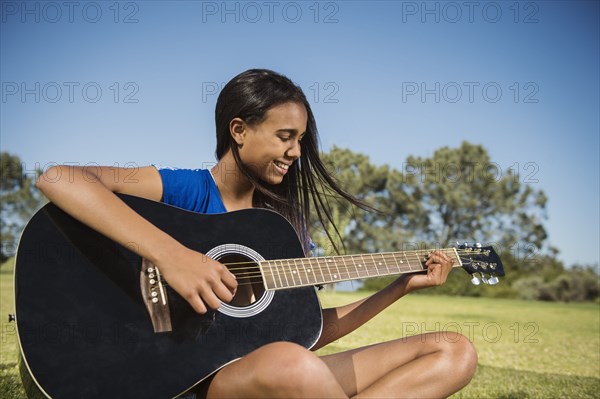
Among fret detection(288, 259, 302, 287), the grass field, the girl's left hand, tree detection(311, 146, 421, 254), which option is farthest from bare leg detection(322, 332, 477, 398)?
tree detection(311, 146, 421, 254)

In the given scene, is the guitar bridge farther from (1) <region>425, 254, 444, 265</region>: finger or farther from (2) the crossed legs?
(1) <region>425, 254, 444, 265</region>: finger

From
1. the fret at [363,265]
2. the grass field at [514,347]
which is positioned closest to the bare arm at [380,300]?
the fret at [363,265]

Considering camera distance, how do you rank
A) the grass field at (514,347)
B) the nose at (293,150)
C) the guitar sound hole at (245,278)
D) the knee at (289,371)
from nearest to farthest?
1. the knee at (289,371)
2. the guitar sound hole at (245,278)
3. the nose at (293,150)
4. the grass field at (514,347)

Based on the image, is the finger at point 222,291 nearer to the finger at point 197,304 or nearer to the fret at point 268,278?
the finger at point 197,304

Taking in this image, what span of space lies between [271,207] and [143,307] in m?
1.18

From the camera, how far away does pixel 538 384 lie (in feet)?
18.4

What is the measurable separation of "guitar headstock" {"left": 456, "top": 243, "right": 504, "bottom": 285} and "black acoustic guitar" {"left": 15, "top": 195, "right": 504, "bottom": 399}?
980mm

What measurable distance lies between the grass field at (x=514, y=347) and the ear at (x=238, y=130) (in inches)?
101

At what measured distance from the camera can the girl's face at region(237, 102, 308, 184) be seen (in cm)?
279

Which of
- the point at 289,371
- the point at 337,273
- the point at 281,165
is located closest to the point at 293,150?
the point at 281,165

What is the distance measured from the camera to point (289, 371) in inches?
72.1

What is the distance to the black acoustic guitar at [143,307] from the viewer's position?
6.36ft

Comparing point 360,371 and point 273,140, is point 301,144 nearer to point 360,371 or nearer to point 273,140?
point 273,140

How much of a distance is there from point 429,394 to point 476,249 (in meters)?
1.20
